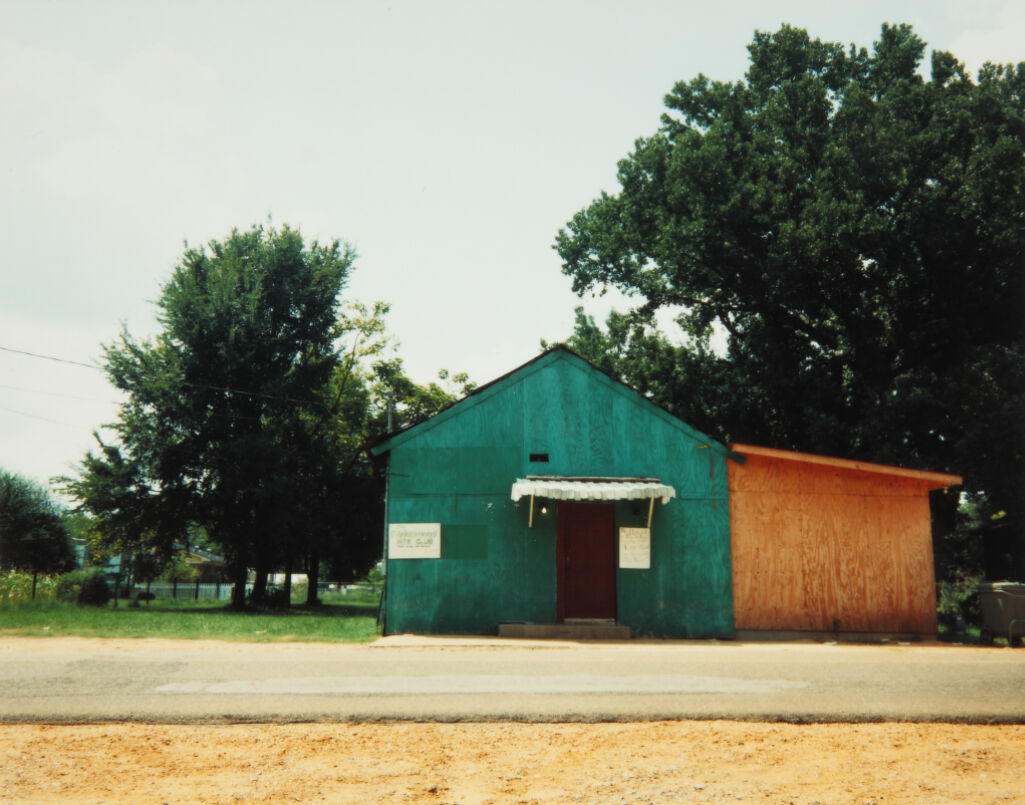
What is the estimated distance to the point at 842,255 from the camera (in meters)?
23.0

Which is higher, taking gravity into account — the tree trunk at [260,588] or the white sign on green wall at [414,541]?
the white sign on green wall at [414,541]

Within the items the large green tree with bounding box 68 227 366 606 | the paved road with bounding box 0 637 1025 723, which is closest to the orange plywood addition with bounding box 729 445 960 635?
the paved road with bounding box 0 637 1025 723

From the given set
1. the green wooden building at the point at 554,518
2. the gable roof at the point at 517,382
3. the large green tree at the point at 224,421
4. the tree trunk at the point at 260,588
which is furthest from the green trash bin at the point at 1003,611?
the tree trunk at the point at 260,588

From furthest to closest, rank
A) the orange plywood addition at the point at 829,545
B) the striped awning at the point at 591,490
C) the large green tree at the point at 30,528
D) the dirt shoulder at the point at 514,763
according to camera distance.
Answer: the large green tree at the point at 30,528
the orange plywood addition at the point at 829,545
the striped awning at the point at 591,490
the dirt shoulder at the point at 514,763

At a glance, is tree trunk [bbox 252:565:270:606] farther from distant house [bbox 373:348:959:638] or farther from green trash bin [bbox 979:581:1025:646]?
green trash bin [bbox 979:581:1025:646]

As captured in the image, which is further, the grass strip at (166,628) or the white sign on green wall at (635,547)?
the white sign on green wall at (635,547)

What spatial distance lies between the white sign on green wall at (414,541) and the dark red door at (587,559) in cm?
239

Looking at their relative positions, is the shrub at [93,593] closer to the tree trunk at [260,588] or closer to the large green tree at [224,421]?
the large green tree at [224,421]

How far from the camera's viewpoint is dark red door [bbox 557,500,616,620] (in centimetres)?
1559

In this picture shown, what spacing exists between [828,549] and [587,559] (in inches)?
187

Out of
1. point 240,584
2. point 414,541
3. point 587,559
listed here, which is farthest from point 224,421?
point 587,559

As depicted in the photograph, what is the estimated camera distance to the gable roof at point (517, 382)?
1583 centimetres

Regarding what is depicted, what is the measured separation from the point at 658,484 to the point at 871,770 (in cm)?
919

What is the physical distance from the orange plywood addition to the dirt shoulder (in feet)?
28.8
